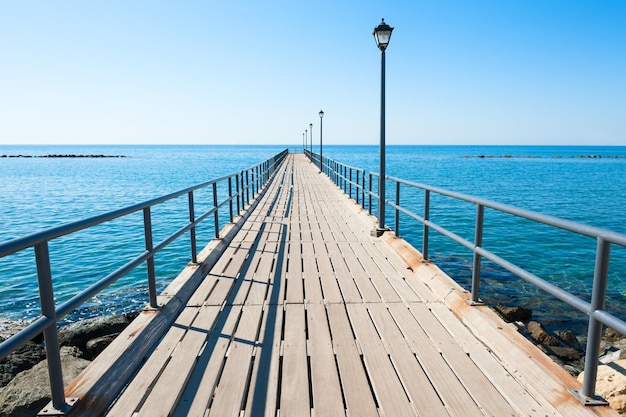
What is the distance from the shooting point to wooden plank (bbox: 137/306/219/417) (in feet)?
8.50

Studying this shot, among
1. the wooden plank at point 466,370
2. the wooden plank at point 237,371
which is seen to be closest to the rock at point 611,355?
the wooden plank at point 466,370

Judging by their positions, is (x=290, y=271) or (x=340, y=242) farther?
(x=340, y=242)

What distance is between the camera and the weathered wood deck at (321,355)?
8.59 ft

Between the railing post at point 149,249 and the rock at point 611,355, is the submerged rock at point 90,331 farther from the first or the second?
the rock at point 611,355

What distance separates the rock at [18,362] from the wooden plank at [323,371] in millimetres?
4307

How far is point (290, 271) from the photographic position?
558cm

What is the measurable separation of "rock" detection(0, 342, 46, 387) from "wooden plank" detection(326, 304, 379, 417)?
4480 mm

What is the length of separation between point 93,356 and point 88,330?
2.77 feet

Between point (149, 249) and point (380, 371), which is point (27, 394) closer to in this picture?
point (149, 249)

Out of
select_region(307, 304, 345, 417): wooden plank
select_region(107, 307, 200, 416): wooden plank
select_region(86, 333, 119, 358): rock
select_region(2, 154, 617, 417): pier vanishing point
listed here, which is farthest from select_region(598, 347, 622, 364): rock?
select_region(86, 333, 119, 358): rock

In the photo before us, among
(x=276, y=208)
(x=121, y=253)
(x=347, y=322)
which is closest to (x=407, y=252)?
(x=347, y=322)

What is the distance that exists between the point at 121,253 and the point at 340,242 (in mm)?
10054

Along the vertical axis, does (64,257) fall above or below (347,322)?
below

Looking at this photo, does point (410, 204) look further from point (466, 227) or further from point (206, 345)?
point (206, 345)
